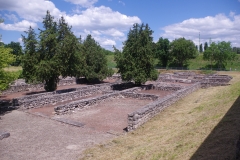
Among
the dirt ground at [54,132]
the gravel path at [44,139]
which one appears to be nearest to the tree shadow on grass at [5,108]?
the dirt ground at [54,132]

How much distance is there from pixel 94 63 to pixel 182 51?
34.3 metres

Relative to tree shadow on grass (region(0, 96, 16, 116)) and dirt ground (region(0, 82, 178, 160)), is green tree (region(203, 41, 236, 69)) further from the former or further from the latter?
tree shadow on grass (region(0, 96, 16, 116))

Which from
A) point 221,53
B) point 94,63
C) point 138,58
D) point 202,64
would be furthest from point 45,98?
point 202,64

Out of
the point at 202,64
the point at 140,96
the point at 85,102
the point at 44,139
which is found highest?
the point at 202,64

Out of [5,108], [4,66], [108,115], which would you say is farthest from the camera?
[5,108]

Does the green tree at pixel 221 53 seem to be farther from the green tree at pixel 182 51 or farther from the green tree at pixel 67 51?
the green tree at pixel 67 51

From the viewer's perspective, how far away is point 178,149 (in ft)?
20.7

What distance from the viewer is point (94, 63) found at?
29250 mm

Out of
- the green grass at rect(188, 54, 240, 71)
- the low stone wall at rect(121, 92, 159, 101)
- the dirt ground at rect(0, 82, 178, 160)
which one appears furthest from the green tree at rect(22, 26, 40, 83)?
the green grass at rect(188, 54, 240, 71)

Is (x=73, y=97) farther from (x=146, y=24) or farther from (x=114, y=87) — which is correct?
(x=146, y=24)

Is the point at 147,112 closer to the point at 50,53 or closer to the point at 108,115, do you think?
the point at 108,115

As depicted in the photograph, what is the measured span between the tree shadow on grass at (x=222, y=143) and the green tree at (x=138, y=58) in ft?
50.0

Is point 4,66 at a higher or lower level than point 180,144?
higher

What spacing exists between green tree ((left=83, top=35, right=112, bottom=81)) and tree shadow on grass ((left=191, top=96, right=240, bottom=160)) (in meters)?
22.6
